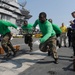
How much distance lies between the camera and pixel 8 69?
796 cm

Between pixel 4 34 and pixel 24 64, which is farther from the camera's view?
pixel 4 34

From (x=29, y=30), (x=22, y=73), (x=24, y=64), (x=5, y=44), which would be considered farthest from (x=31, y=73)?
(x=29, y=30)

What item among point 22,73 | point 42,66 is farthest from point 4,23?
point 22,73

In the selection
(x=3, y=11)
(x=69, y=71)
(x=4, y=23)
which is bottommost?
(x=69, y=71)

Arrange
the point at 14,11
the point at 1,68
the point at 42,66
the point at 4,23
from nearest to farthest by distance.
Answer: the point at 1,68
the point at 42,66
the point at 4,23
the point at 14,11

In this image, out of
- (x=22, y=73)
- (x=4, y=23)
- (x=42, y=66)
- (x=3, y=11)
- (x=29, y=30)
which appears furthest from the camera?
(x=3, y=11)

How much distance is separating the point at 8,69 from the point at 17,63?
1.21m

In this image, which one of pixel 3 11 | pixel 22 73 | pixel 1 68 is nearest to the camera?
pixel 22 73

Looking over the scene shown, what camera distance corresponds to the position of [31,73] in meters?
7.59

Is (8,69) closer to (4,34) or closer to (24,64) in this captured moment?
(24,64)

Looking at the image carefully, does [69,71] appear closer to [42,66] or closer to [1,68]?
[42,66]

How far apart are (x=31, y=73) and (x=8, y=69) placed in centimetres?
81

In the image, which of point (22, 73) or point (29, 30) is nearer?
point (22, 73)

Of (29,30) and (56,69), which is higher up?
(29,30)
